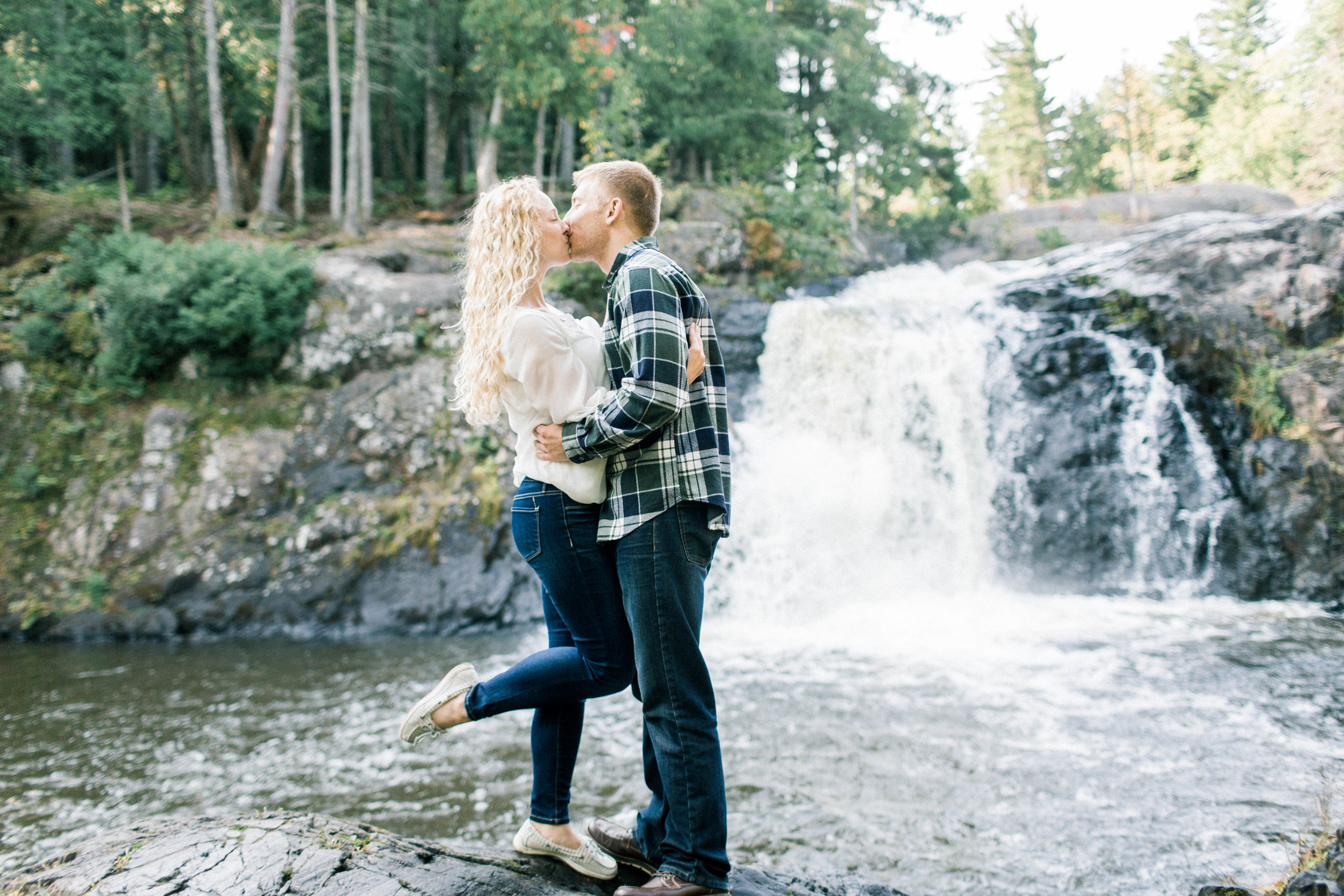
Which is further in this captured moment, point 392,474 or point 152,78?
point 152,78

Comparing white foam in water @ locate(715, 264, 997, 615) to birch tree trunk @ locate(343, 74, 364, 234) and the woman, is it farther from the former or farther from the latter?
birch tree trunk @ locate(343, 74, 364, 234)

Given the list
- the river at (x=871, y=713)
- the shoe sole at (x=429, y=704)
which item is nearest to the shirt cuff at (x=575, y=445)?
the shoe sole at (x=429, y=704)

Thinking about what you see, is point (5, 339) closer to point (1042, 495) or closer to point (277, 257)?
point (277, 257)

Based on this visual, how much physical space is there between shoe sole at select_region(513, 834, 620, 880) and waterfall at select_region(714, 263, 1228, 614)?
645cm

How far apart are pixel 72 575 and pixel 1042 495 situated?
1181 centimetres

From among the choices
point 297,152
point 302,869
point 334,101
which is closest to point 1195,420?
point 302,869

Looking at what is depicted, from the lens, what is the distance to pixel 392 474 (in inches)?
353

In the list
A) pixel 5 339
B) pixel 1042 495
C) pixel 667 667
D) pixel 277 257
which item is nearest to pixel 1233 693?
pixel 1042 495

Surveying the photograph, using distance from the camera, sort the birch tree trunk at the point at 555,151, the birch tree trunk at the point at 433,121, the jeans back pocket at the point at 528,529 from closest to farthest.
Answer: the jeans back pocket at the point at 528,529 < the birch tree trunk at the point at 555,151 < the birch tree trunk at the point at 433,121

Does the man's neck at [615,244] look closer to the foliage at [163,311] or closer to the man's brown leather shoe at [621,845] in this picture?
the man's brown leather shoe at [621,845]

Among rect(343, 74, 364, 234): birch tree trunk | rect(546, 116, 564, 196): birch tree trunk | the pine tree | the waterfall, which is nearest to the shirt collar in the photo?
the waterfall

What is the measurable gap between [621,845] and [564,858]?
0.67ft

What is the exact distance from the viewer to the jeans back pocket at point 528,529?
2.24 m

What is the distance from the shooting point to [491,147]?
624 inches
